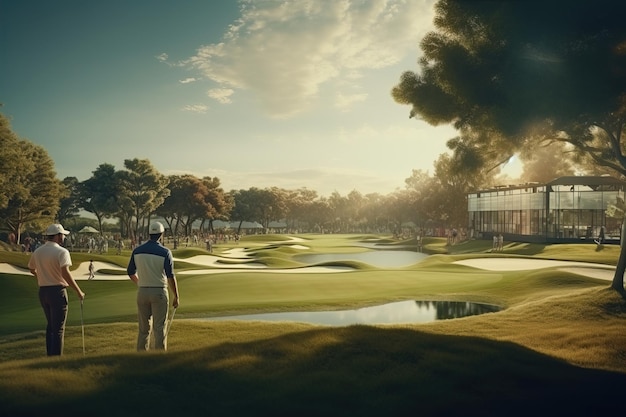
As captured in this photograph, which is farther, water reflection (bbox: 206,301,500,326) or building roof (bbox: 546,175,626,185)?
building roof (bbox: 546,175,626,185)

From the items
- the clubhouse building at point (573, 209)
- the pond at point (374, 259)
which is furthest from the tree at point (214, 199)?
the clubhouse building at point (573, 209)

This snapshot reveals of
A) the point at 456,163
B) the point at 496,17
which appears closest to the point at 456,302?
the point at 456,163

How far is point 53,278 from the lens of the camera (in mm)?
9297

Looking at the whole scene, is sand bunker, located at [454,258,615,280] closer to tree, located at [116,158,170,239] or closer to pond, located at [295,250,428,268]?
pond, located at [295,250,428,268]

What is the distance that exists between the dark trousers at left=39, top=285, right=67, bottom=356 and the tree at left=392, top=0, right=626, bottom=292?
11341 millimetres

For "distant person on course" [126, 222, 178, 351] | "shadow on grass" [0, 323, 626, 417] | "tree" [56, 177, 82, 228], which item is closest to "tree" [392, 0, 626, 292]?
"shadow on grass" [0, 323, 626, 417]

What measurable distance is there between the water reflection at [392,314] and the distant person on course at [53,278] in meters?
8.41

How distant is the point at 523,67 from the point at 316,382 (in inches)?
413

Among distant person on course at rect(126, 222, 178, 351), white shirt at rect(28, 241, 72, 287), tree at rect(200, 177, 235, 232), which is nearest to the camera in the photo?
distant person on course at rect(126, 222, 178, 351)

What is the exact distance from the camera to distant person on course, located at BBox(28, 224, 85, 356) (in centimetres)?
924

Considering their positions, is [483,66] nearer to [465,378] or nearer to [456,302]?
[465,378]

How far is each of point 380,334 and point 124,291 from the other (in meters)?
18.3

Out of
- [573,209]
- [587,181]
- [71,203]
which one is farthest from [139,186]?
[587,181]

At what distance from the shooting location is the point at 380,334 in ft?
33.6
